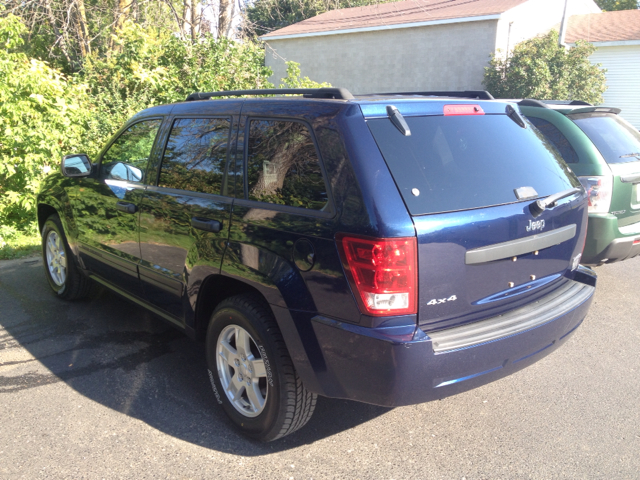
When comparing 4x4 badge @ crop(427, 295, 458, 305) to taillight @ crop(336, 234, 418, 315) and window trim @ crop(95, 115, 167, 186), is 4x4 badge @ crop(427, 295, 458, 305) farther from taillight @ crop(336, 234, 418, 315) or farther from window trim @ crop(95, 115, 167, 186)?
window trim @ crop(95, 115, 167, 186)

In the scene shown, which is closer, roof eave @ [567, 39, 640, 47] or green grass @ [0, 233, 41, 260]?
green grass @ [0, 233, 41, 260]

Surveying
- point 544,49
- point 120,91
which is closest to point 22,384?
point 120,91

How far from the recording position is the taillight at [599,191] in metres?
5.04

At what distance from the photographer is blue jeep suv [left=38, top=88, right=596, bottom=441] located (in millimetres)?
2533

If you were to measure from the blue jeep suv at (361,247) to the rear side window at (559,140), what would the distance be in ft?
6.46

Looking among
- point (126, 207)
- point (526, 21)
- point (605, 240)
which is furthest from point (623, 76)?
point (126, 207)

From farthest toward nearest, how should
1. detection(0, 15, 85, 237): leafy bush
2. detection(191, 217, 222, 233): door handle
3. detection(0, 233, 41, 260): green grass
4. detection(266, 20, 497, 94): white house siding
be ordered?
detection(266, 20, 497, 94): white house siding, detection(0, 15, 85, 237): leafy bush, detection(0, 233, 41, 260): green grass, detection(191, 217, 222, 233): door handle

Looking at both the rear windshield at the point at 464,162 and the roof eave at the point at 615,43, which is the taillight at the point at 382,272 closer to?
the rear windshield at the point at 464,162

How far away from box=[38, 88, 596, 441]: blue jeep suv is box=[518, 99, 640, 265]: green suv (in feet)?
5.94

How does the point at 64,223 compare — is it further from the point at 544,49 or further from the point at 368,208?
the point at 544,49

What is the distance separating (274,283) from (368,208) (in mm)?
639

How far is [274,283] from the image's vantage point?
110 inches

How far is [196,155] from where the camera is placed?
3.57m

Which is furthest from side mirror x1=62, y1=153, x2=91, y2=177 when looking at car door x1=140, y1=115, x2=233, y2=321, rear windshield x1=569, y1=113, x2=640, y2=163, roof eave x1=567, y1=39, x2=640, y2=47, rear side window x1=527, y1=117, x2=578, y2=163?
roof eave x1=567, y1=39, x2=640, y2=47
